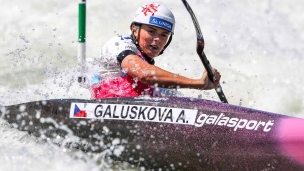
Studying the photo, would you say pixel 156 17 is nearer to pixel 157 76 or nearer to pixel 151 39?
pixel 151 39

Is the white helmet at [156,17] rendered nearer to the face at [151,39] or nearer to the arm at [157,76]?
the face at [151,39]

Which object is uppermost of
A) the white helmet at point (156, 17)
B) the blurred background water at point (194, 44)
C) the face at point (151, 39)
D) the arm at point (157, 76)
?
the white helmet at point (156, 17)

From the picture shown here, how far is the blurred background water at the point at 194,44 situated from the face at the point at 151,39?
2818 mm

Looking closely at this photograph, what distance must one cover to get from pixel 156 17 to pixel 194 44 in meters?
3.94

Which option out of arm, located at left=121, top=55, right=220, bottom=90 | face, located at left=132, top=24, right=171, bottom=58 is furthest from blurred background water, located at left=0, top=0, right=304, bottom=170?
arm, located at left=121, top=55, right=220, bottom=90

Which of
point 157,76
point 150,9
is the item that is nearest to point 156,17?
point 150,9

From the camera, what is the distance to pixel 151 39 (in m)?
4.48

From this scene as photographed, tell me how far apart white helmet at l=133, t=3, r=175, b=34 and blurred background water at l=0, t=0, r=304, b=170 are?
283cm

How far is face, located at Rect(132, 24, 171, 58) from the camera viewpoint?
4.47 m

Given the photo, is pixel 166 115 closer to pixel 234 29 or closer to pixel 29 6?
pixel 234 29

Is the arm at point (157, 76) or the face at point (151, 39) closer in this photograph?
the arm at point (157, 76)

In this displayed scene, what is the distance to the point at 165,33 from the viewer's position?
4.52m

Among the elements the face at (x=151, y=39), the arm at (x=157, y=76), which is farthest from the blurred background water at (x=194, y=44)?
the arm at (x=157, y=76)

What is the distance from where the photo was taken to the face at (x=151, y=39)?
176 inches
